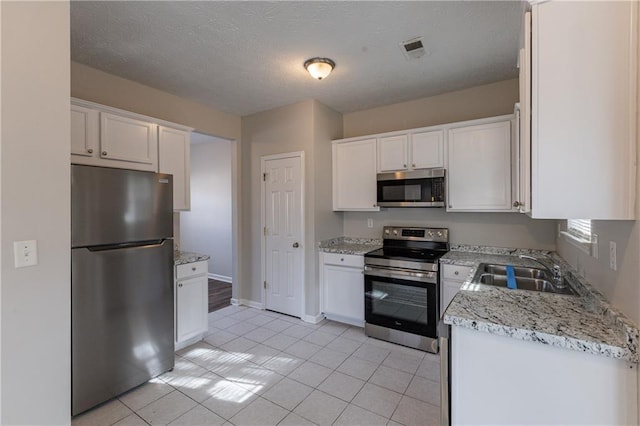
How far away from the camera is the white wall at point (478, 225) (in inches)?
113

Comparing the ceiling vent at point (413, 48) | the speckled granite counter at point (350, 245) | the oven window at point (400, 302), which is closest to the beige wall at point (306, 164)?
the speckled granite counter at point (350, 245)

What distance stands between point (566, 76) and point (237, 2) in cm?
183

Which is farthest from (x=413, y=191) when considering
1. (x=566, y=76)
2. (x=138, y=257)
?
(x=138, y=257)

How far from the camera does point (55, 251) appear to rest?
142 cm

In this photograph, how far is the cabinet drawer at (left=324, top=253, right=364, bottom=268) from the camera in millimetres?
3232

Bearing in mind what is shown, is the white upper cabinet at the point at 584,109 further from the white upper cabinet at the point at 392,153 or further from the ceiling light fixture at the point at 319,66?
the white upper cabinet at the point at 392,153

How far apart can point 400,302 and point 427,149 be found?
5.40 feet

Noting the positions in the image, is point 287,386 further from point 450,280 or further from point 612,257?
point 612,257

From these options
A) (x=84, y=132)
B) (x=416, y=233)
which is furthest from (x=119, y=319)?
(x=416, y=233)

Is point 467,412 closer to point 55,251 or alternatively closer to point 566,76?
point 566,76

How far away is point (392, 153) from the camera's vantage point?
132 inches

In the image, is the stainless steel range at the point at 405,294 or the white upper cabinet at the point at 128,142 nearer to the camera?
the white upper cabinet at the point at 128,142

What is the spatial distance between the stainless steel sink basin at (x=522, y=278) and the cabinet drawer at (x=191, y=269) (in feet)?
7.95

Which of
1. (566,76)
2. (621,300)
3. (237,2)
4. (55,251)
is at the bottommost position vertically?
(621,300)
